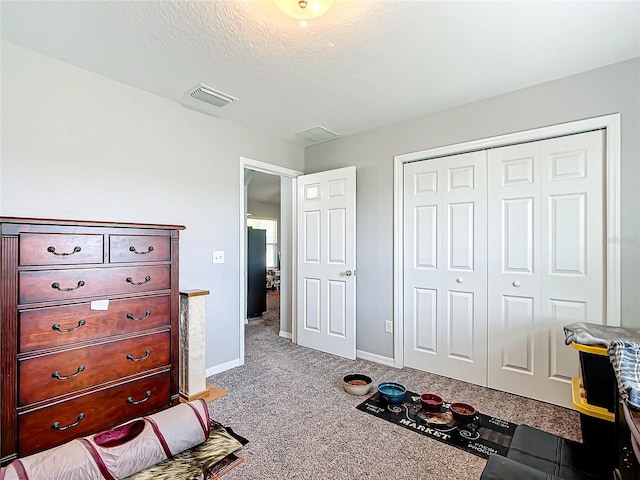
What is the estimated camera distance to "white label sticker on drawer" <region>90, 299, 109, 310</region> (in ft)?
6.73

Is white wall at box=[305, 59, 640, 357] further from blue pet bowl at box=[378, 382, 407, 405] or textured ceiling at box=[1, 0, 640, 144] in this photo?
blue pet bowl at box=[378, 382, 407, 405]

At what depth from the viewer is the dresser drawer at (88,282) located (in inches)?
71.8

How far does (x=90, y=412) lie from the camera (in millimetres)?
2021

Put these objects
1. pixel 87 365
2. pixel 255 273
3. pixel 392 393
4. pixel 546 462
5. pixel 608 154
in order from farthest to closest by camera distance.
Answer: pixel 255 273, pixel 392 393, pixel 608 154, pixel 87 365, pixel 546 462

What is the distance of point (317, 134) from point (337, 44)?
1641 millimetres

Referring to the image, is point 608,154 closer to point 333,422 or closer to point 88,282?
point 333,422

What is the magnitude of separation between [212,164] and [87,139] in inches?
40.2

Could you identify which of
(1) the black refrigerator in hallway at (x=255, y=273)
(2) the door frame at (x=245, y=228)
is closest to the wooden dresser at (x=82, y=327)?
(2) the door frame at (x=245, y=228)

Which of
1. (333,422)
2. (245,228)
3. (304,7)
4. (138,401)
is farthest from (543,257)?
(138,401)

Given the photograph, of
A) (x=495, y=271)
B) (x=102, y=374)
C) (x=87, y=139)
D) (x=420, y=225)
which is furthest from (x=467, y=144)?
(x=102, y=374)

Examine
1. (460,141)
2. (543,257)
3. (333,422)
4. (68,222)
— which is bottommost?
(333,422)

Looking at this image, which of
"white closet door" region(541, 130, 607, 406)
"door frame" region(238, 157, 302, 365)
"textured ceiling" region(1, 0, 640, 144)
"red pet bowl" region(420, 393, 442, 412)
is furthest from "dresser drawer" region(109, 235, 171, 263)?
"white closet door" region(541, 130, 607, 406)

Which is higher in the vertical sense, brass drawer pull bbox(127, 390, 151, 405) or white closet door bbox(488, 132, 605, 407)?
white closet door bbox(488, 132, 605, 407)

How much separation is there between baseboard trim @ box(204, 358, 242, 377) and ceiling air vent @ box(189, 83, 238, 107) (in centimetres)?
240
